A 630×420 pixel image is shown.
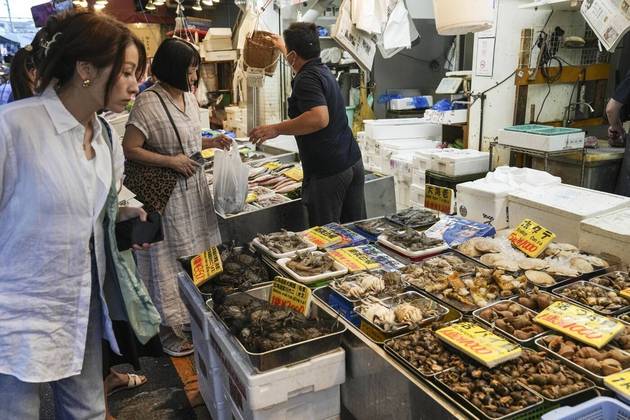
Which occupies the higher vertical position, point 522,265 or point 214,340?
point 522,265

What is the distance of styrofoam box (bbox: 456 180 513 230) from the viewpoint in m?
3.16

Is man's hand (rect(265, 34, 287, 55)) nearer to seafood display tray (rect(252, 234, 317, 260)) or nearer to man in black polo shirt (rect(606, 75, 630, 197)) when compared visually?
seafood display tray (rect(252, 234, 317, 260))

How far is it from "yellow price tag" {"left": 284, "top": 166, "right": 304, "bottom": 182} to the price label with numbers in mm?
2514

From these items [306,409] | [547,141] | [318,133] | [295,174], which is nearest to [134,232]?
[306,409]

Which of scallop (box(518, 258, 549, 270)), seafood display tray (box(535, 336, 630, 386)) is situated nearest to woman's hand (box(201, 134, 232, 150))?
scallop (box(518, 258, 549, 270))

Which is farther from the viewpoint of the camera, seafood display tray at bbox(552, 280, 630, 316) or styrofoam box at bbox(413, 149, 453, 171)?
styrofoam box at bbox(413, 149, 453, 171)

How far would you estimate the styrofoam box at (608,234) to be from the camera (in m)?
2.39

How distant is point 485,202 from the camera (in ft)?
10.6

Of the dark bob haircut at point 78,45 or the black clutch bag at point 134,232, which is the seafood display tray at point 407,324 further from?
the dark bob haircut at point 78,45

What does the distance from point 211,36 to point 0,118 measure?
664 centimetres

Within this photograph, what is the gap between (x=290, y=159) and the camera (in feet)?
19.2

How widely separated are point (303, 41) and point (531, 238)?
2.03 meters

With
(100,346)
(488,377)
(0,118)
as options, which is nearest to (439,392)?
(488,377)

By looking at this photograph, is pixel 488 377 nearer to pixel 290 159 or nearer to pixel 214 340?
pixel 214 340
